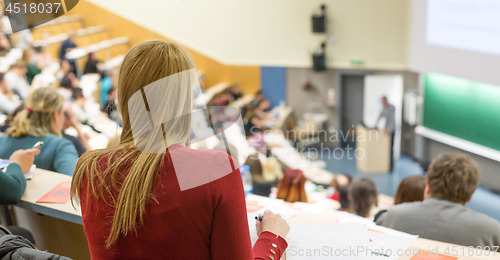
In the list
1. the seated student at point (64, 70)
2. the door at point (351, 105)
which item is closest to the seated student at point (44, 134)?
the seated student at point (64, 70)

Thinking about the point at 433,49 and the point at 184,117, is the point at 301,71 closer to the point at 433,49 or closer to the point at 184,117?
the point at 433,49

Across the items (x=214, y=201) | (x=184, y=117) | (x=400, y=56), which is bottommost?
(x=400, y=56)

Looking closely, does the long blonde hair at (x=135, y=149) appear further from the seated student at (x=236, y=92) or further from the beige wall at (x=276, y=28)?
the seated student at (x=236, y=92)

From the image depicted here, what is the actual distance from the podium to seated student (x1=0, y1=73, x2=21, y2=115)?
17.8 ft

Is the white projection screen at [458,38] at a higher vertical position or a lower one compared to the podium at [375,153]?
higher

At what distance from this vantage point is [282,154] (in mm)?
6598

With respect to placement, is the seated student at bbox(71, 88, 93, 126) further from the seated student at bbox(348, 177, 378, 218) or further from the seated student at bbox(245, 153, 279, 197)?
the seated student at bbox(348, 177, 378, 218)

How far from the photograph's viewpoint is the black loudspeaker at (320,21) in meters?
8.56

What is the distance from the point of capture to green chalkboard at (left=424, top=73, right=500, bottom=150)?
664cm

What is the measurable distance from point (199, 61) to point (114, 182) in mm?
9255

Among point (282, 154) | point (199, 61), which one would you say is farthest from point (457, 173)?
point (199, 61)

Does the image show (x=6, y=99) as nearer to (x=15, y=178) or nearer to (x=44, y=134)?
(x=44, y=134)
